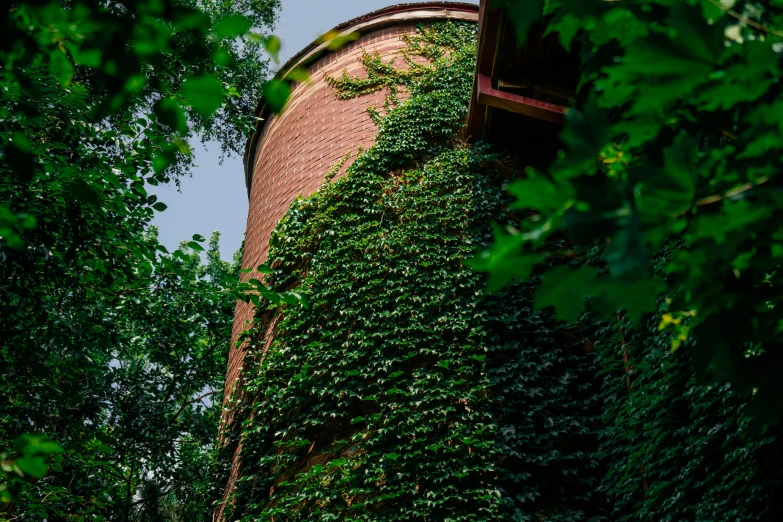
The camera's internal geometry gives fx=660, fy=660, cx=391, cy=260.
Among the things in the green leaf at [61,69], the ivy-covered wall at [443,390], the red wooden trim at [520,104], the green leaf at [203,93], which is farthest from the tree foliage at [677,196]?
the red wooden trim at [520,104]

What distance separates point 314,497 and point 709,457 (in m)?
2.93

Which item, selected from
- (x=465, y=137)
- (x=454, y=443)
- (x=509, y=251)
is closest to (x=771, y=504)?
(x=454, y=443)

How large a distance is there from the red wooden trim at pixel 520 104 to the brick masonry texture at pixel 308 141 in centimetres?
169

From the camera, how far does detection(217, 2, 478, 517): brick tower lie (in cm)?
782

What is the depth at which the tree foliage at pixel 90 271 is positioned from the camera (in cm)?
168

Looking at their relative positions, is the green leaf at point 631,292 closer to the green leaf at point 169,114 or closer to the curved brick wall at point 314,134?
the green leaf at point 169,114

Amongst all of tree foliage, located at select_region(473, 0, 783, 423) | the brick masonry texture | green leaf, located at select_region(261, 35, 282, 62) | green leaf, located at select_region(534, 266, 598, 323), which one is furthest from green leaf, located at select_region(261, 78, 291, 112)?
the brick masonry texture

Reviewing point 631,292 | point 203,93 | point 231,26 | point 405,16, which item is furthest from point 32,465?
point 405,16

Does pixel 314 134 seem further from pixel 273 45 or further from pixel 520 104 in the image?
pixel 273 45

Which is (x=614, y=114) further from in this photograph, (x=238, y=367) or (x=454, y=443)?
(x=238, y=367)

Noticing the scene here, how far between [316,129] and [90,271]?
3435 mm

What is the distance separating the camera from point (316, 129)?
8.38 m

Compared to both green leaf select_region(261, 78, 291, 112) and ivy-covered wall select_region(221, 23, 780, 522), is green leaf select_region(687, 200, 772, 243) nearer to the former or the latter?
green leaf select_region(261, 78, 291, 112)

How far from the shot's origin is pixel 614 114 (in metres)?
5.44
